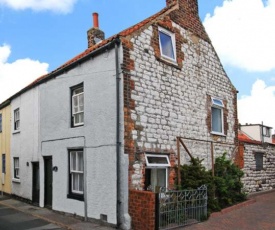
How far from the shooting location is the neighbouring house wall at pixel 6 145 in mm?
18156

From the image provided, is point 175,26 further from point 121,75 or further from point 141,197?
point 141,197

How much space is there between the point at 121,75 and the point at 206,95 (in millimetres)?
5395

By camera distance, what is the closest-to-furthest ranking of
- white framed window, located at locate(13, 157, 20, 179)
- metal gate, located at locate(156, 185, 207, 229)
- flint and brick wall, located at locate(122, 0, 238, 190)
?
1. metal gate, located at locate(156, 185, 207, 229)
2. flint and brick wall, located at locate(122, 0, 238, 190)
3. white framed window, located at locate(13, 157, 20, 179)

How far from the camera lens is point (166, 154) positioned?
11867mm

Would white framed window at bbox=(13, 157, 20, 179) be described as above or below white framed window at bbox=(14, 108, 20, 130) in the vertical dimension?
below

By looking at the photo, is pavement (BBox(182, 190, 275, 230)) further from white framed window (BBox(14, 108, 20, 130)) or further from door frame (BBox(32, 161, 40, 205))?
white framed window (BBox(14, 108, 20, 130))

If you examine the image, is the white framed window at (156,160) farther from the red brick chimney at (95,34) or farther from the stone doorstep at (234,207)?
the red brick chimney at (95,34)

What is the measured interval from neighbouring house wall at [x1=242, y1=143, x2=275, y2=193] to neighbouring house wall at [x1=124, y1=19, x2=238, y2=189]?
2.11 meters

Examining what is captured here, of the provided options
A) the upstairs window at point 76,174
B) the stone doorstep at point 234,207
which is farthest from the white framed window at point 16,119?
the stone doorstep at point 234,207

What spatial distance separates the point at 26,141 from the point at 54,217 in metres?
5.18

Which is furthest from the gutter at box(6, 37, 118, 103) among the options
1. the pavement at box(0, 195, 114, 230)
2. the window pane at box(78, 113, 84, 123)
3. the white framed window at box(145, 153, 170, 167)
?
the pavement at box(0, 195, 114, 230)

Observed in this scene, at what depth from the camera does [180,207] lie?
10.4m

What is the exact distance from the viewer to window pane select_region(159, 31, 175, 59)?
1262 centimetres

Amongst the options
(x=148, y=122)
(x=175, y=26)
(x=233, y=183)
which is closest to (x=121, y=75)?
(x=148, y=122)
